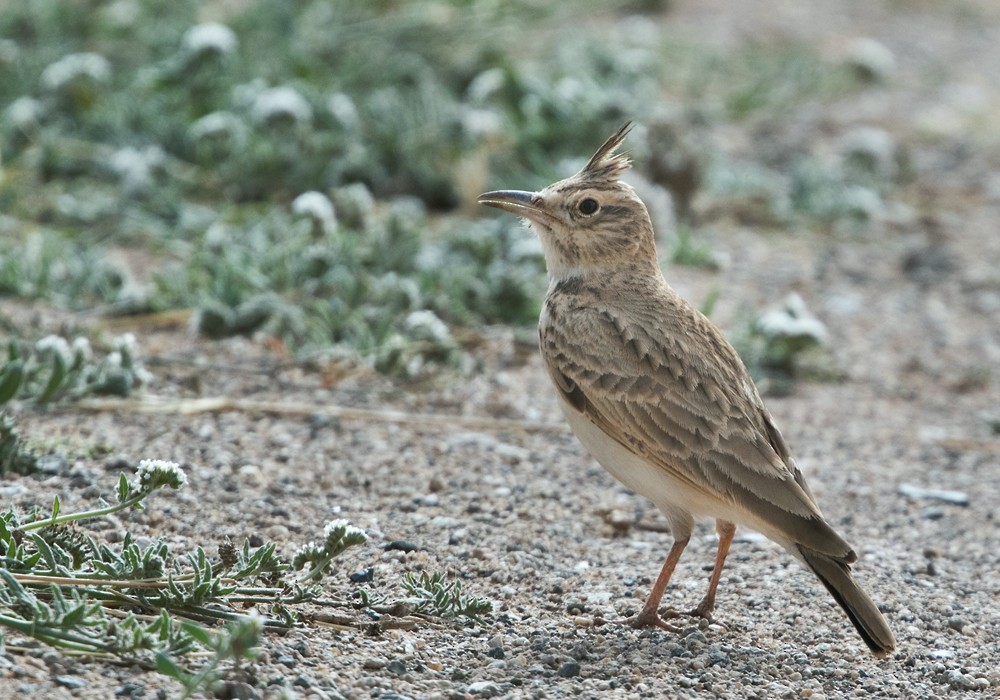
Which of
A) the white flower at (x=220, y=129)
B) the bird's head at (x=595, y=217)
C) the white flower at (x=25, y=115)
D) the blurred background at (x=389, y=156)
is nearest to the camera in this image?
the bird's head at (x=595, y=217)

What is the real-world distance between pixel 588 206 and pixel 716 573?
143cm

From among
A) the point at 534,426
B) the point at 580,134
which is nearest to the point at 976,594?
the point at 534,426

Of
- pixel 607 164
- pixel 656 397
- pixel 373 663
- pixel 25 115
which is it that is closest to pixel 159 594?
pixel 373 663

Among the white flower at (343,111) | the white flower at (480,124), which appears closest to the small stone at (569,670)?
the white flower at (480,124)

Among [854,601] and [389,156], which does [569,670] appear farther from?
[389,156]

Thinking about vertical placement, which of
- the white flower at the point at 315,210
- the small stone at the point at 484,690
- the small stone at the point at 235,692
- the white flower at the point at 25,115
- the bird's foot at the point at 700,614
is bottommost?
the bird's foot at the point at 700,614

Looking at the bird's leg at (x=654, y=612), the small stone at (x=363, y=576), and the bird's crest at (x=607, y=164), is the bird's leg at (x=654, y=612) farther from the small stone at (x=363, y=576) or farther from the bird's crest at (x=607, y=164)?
the bird's crest at (x=607, y=164)

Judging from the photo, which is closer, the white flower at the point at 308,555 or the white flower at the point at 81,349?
the white flower at the point at 308,555

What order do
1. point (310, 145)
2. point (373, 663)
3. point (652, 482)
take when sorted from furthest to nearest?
point (310, 145), point (652, 482), point (373, 663)

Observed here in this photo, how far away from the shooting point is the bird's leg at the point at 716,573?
15.0ft

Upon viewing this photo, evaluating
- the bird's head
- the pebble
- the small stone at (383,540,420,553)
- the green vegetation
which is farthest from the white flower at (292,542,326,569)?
the pebble

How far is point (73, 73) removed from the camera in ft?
28.0

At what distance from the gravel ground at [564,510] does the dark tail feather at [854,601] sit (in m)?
0.18

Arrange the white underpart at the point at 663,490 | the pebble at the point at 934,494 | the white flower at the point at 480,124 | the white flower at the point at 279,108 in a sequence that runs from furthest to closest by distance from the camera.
→ the white flower at the point at 480,124 < the white flower at the point at 279,108 < the pebble at the point at 934,494 < the white underpart at the point at 663,490
